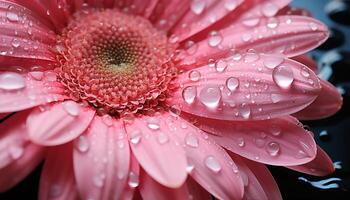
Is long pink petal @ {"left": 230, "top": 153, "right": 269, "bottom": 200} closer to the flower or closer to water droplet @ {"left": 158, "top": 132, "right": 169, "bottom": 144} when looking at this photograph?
the flower

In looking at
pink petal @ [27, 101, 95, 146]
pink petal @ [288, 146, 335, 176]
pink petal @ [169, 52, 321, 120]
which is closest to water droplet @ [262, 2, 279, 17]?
pink petal @ [169, 52, 321, 120]

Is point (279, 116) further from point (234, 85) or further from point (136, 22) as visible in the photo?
point (136, 22)

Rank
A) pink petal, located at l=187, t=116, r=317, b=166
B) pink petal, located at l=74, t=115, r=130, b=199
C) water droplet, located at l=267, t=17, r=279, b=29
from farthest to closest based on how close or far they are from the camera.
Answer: water droplet, located at l=267, t=17, r=279, b=29 → pink petal, located at l=187, t=116, r=317, b=166 → pink petal, located at l=74, t=115, r=130, b=199

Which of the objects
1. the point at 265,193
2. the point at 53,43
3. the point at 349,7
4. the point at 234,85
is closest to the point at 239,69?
the point at 234,85

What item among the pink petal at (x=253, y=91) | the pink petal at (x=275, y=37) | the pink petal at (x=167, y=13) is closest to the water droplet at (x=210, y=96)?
the pink petal at (x=253, y=91)

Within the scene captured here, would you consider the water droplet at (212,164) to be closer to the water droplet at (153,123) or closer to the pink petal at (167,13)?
the water droplet at (153,123)

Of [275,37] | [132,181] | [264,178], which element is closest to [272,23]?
[275,37]
